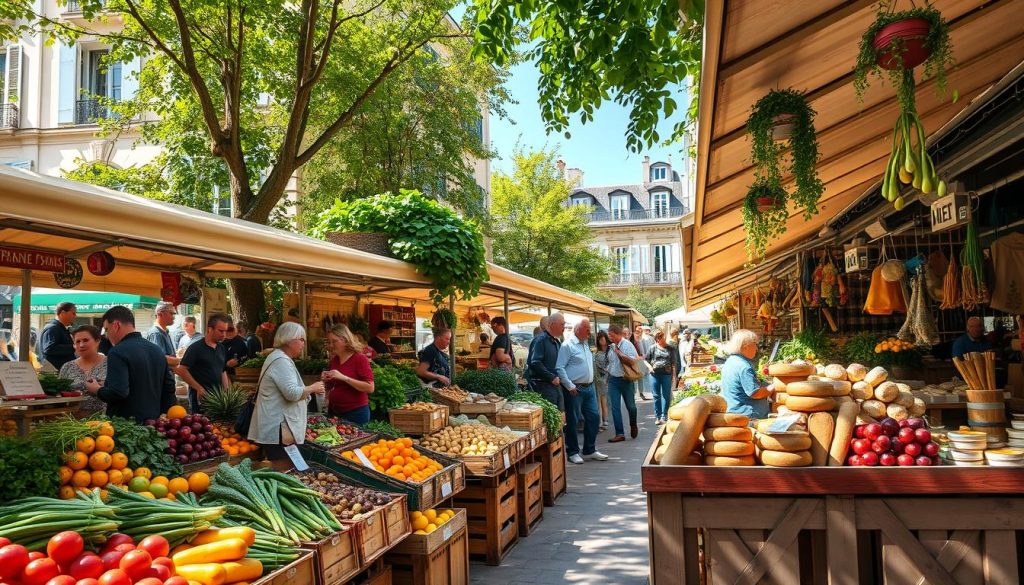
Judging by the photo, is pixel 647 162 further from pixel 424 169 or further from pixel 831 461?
pixel 831 461

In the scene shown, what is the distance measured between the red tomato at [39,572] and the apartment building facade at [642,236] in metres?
48.1

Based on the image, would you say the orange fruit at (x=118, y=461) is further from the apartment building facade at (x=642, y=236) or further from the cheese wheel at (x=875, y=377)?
the apartment building facade at (x=642, y=236)

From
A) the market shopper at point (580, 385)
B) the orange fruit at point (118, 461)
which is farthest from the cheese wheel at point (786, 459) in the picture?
the market shopper at point (580, 385)

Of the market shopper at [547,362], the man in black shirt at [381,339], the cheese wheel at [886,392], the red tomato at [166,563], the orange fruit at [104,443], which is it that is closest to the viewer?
the red tomato at [166,563]

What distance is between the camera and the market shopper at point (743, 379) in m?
5.93

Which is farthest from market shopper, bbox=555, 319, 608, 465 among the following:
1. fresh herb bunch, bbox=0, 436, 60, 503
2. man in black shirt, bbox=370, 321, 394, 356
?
fresh herb bunch, bbox=0, 436, 60, 503

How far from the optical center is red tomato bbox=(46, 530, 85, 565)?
2.80 meters

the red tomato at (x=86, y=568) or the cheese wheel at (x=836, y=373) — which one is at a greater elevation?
the cheese wheel at (x=836, y=373)

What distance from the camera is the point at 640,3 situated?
547cm

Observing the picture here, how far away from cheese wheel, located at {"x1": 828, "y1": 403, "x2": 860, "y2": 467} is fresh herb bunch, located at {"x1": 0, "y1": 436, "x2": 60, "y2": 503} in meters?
3.72

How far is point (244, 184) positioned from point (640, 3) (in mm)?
7002

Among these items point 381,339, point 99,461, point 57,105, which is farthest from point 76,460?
point 57,105

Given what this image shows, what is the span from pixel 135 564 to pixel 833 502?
116 inches

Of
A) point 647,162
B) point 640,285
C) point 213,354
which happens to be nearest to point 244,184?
point 213,354
